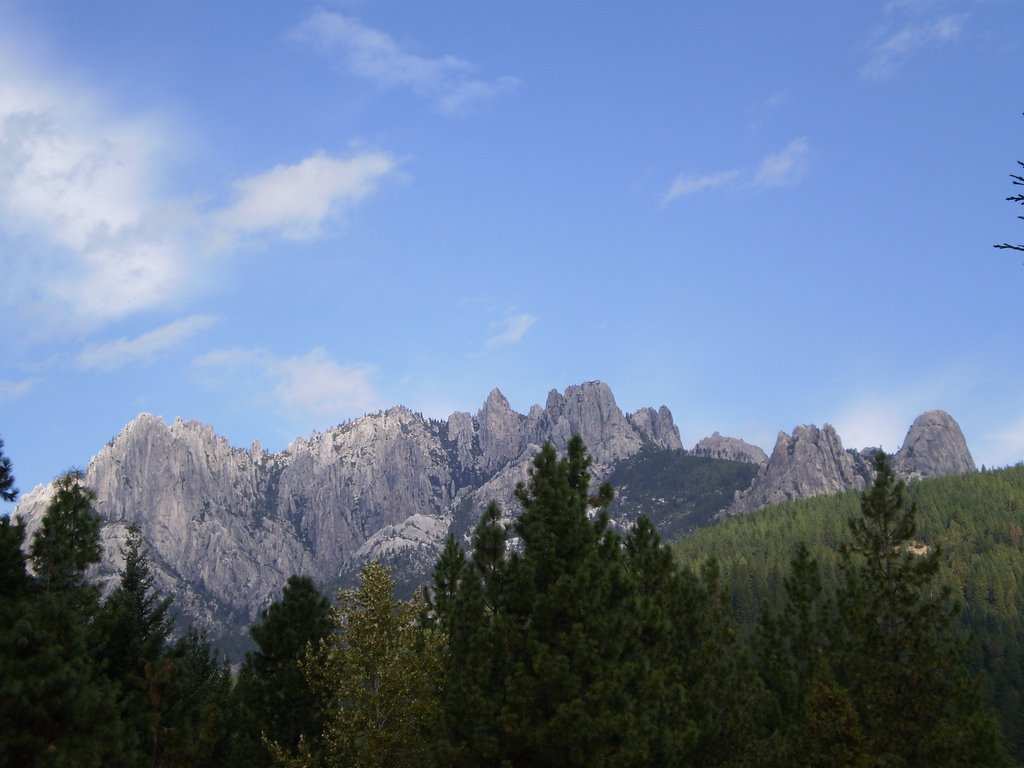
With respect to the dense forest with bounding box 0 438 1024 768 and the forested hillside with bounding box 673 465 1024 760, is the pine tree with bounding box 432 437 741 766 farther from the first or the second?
the forested hillside with bounding box 673 465 1024 760

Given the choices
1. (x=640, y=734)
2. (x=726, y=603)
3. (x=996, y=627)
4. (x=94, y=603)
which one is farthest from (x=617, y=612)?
(x=996, y=627)

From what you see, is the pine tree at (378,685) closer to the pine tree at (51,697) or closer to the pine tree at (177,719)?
the pine tree at (177,719)

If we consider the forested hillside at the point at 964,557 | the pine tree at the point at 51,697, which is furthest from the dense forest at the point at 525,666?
the forested hillside at the point at 964,557

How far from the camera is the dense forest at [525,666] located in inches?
768

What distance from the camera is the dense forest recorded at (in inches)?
768

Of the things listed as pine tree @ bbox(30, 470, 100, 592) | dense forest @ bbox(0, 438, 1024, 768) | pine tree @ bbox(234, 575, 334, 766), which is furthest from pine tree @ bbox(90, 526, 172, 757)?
pine tree @ bbox(234, 575, 334, 766)

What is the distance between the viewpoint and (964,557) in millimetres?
161250

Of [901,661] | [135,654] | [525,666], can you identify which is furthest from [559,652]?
[901,661]

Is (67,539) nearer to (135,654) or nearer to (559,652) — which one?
(135,654)

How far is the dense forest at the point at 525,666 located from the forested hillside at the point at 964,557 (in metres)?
76.1

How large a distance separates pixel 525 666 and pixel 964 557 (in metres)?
169

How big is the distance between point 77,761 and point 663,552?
24.3m

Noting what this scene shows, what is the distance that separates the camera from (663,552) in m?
34.6

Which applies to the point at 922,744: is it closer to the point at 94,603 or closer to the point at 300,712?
the point at 300,712
